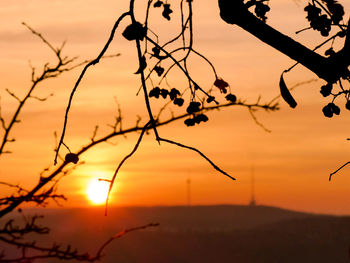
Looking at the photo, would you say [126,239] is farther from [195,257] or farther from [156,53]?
[156,53]

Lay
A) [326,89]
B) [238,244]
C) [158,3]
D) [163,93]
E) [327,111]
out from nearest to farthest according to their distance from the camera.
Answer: [326,89], [327,111], [163,93], [158,3], [238,244]

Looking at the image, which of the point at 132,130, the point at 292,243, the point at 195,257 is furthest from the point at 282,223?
the point at 132,130

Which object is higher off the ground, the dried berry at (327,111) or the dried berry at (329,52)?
the dried berry at (329,52)

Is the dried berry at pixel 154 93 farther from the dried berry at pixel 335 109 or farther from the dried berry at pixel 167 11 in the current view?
the dried berry at pixel 335 109

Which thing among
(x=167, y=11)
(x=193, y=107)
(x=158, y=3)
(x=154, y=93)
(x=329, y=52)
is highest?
(x=158, y=3)

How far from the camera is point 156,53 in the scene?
583 cm

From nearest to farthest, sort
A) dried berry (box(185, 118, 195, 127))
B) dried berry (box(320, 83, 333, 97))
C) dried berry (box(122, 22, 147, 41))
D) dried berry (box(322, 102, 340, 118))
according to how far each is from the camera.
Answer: dried berry (box(122, 22, 147, 41)) < dried berry (box(320, 83, 333, 97)) < dried berry (box(322, 102, 340, 118)) < dried berry (box(185, 118, 195, 127))

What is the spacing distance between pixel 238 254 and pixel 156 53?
12065cm

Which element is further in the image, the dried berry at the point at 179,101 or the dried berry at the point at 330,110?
the dried berry at the point at 179,101

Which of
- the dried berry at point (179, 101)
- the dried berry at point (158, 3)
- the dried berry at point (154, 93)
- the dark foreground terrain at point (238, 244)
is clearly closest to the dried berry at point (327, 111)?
the dried berry at point (179, 101)

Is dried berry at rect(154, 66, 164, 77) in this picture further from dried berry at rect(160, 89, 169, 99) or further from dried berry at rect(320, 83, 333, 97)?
dried berry at rect(320, 83, 333, 97)

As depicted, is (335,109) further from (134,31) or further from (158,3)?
(158,3)

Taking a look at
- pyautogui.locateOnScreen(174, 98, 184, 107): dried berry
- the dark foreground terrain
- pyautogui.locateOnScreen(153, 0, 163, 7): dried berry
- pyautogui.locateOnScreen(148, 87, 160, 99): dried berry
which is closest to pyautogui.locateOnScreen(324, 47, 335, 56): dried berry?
pyautogui.locateOnScreen(174, 98, 184, 107): dried berry

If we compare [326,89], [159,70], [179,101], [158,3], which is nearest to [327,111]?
[326,89]
